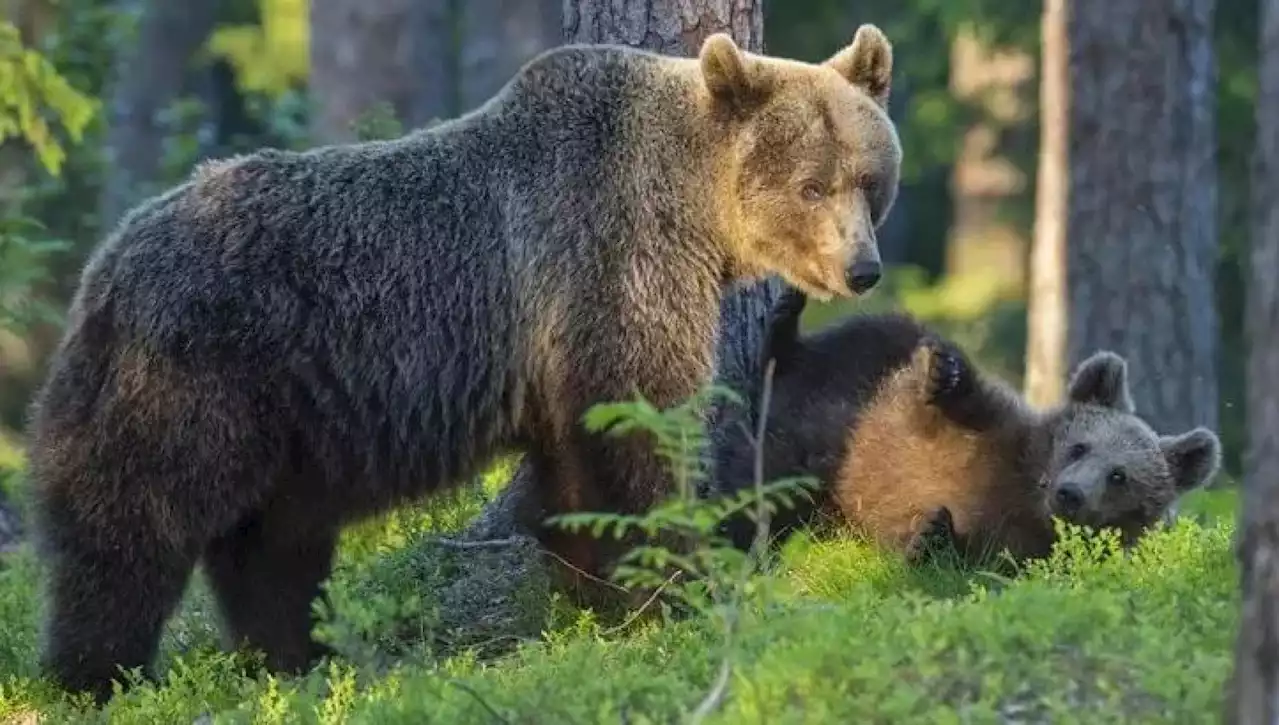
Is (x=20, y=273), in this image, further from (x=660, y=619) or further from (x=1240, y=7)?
(x=1240, y=7)

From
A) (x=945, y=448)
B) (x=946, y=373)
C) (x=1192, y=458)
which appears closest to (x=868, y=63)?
(x=946, y=373)

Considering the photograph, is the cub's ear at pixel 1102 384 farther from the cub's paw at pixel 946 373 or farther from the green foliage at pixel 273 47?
the green foliage at pixel 273 47

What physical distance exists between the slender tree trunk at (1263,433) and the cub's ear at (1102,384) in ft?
12.9

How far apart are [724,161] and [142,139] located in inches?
719

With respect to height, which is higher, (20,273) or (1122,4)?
(1122,4)

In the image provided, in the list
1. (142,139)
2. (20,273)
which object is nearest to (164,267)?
(20,273)

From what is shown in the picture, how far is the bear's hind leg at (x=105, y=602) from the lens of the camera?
261 inches

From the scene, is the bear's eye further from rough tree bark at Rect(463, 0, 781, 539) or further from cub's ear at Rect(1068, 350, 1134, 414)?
cub's ear at Rect(1068, 350, 1134, 414)

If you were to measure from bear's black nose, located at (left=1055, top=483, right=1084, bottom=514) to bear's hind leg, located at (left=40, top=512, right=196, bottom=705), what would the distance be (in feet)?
10.8

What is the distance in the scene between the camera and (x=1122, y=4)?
12.4 metres

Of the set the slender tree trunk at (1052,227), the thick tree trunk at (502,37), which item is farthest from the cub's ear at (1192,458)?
the thick tree trunk at (502,37)

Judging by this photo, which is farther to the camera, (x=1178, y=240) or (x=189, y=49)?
(x=189, y=49)

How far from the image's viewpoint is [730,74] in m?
7.24

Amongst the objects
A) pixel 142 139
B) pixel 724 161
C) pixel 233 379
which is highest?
pixel 724 161
